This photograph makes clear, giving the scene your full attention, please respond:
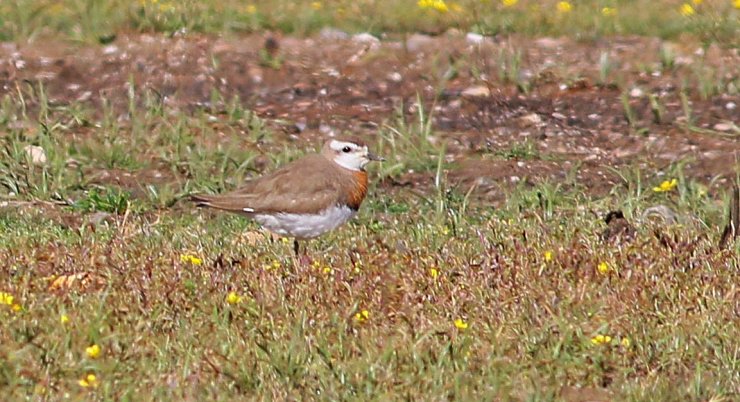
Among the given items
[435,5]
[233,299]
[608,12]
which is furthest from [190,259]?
[608,12]

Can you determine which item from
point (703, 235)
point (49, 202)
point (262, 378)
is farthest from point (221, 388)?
point (49, 202)

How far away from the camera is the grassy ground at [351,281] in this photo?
6586 mm

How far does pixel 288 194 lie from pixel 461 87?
466cm

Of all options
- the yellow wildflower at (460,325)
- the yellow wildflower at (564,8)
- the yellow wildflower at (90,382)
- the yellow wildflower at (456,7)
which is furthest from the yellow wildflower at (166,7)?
the yellow wildflower at (90,382)

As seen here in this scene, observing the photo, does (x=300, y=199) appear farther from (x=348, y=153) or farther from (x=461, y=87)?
(x=461, y=87)

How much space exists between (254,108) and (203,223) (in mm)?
3069

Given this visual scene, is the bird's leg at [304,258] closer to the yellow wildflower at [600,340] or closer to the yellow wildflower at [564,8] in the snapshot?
the yellow wildflower at [600,340]

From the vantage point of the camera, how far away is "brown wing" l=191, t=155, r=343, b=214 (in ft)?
28.9

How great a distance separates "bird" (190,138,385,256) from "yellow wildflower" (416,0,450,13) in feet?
Result: 18.7

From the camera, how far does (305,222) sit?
28.7ft

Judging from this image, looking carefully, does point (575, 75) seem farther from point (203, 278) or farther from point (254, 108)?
point (203, 278)

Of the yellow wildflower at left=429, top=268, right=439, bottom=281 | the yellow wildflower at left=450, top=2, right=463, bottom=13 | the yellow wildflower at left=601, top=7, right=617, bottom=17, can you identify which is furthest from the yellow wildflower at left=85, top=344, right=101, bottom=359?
the yellow wildflower at left=601, top=7, right=617, bottom=17

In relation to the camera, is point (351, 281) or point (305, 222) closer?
point (351, 281)

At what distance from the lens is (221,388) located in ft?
21.2
